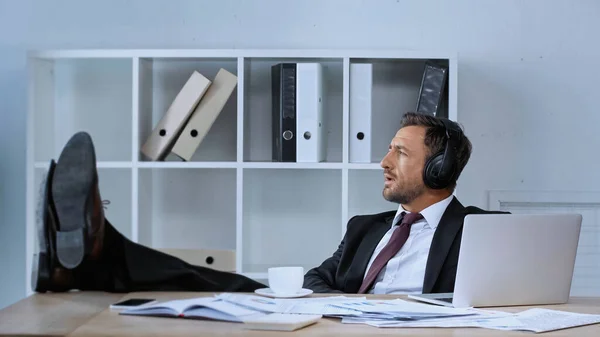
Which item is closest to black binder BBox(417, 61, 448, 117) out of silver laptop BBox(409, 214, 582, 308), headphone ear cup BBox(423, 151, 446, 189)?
headphone ear cup BBox(423, 151, 446, 189)

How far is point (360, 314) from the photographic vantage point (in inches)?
56.3

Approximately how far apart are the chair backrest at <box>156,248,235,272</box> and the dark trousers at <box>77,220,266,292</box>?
1209 mm

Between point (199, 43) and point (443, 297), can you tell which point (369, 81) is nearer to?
point (199, 43)

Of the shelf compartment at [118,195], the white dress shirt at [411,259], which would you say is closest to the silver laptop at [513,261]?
the white dress shirt at [411,259]

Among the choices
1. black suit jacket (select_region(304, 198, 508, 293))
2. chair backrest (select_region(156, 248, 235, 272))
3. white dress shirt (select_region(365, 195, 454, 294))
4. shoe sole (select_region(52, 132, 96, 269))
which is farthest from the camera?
chair backrest (select_region(156, 248, 235, 272))

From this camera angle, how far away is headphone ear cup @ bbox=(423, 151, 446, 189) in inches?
98.6

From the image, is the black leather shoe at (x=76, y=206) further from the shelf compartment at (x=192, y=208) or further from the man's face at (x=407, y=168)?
the shelf compartment at (x=192, y=208)

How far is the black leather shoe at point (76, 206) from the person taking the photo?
158cm

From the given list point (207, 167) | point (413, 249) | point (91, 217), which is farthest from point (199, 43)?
point (91, 217)

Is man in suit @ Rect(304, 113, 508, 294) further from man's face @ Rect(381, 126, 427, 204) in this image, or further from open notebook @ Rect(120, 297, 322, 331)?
open notebook @ Rect(120, 297, 322, 331)

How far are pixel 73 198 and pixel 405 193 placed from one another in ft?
4.01

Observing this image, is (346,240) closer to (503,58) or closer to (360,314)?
(360,314)

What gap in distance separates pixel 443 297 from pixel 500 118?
1716 millimetres

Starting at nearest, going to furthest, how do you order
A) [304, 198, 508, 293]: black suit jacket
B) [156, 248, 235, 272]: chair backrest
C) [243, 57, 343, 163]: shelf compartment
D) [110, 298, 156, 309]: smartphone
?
[110, 298, 156, 309]: smartphone, [304, 198, 508, 293]: black suit jacket, [156, 248, 235, 272]: chair backrest, [243, 57, 343, 163]: shelf compartment
